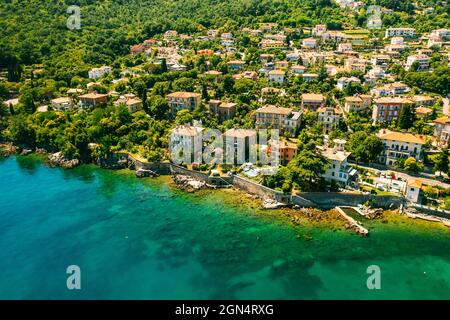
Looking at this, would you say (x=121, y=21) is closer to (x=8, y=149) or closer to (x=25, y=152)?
(x=8, y=149)

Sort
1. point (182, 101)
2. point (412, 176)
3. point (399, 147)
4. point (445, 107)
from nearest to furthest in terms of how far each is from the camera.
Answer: point (412, 176) < point (399, 147) < point (445, 107) < point (182, 101)

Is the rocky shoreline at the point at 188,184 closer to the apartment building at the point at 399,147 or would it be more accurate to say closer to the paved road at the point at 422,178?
the paved road at the point at 422,178

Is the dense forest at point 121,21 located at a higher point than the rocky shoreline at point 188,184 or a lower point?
higher

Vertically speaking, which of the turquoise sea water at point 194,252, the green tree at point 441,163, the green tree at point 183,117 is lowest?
the turquoise sea water at point 194,252

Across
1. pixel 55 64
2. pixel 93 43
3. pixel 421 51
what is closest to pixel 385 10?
pixel 421 51

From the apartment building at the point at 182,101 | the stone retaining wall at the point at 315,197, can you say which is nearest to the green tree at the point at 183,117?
the apartment building at the point at 182,101

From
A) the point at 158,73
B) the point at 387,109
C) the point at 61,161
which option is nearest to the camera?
the point at 61,161

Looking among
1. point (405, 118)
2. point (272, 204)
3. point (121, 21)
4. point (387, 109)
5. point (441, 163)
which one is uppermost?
point (121, 21)

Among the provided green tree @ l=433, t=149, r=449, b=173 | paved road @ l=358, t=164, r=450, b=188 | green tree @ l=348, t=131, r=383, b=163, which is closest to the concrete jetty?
green tree @ l=348, t=131, r=383, b=163

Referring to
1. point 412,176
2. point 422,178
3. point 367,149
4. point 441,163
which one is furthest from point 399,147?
point 441,163
